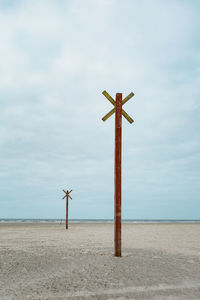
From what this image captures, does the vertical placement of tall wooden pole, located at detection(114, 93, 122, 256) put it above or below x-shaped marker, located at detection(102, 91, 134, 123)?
below

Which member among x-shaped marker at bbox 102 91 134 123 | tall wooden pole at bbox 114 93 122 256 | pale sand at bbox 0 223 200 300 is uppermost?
x-shaped marker at bbox 102 91 134 123

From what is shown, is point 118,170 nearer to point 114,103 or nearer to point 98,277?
point 114,103

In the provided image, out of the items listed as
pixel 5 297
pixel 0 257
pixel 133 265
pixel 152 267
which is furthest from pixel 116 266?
pixel 0 257

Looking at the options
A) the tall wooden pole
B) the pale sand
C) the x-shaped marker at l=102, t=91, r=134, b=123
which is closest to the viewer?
the pale sand

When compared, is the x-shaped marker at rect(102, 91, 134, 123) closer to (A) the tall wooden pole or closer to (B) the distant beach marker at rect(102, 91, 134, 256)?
(B) the distant beach marker at rect(102, 91, 134, 256)

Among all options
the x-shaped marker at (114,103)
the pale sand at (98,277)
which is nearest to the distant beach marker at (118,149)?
the x-shaped marker at (114,103)

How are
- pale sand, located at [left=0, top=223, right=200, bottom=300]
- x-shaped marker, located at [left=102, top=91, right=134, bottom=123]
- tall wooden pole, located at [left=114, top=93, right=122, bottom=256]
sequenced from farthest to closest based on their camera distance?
x-shaped marker, located at [left=102, top=91, right=134, bottom=123] → tall wooden pole, located at [left=114, top=93, right=122, bottom=256] → pale sand, located at [left=0, top=223, right=200, bottom=300]

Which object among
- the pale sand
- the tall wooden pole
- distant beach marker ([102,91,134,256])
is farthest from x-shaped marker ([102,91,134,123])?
the pale sand

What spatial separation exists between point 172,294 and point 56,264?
3.60 metres

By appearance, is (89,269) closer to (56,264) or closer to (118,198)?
(56,264)

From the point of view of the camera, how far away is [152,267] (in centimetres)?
717

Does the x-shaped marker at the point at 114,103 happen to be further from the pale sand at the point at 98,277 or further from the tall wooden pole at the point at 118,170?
the pale sand at the point at 98,277

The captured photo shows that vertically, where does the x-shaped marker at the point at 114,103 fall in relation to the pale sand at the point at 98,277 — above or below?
above

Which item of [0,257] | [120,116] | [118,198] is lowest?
[0,257]
